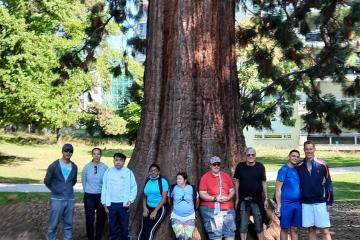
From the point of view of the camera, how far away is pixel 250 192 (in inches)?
316

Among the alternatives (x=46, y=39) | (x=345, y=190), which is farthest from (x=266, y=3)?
(x=46, y=39)

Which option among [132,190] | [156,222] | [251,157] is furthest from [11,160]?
[251,157]

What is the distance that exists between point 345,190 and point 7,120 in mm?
14937

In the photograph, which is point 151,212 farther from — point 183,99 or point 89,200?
point 183,99

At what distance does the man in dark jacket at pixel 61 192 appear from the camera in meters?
8.53

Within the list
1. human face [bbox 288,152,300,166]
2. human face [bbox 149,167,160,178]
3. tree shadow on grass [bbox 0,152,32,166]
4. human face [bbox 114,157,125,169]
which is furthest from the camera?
tree shadow on grass [bbox 0,152,32,166]

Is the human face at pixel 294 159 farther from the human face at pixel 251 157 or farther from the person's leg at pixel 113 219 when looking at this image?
the person's leg at pixel 113 219

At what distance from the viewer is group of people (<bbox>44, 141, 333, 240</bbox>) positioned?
7.79 meters

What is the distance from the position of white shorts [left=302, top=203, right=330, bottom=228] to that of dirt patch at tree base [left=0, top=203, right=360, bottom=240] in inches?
83.3

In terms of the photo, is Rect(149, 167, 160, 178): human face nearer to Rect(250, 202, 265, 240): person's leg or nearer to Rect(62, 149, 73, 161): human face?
Rect(62, 149, 73, 161): human face

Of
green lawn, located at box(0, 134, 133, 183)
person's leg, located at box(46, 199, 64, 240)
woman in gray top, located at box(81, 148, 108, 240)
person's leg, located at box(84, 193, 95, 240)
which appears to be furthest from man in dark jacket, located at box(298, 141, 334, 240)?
green lawn, located at box(0, 134, 133, 183)

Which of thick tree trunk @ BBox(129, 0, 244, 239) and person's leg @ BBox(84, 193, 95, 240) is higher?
thick tree trunk @ BBox(129, 0, 244, 239)

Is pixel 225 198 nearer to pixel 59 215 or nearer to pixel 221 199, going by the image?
pixel 221 199

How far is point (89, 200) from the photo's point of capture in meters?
8.69
